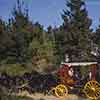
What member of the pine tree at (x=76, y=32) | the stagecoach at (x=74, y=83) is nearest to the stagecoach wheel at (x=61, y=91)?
the stagecoach at (x=74, y=83)

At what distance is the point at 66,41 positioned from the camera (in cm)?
3800

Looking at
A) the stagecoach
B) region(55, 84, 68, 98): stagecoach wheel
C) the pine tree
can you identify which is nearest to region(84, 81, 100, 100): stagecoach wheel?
the stagecoach

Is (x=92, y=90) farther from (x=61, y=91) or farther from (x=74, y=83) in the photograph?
(x=61, y=91)

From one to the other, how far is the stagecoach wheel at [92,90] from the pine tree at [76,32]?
18.7 meters

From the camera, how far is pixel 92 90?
606 inches

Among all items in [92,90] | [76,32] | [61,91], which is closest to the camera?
[92,90]

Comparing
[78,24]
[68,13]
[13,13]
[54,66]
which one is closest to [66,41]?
[78,24]

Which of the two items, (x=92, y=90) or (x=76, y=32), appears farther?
(x=76, y=32)

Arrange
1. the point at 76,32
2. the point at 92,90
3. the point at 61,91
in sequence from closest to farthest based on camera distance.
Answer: the point at 92,90, the point at 61,91, the point at 76,32

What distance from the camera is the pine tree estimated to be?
121 feet

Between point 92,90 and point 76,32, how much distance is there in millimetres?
23156

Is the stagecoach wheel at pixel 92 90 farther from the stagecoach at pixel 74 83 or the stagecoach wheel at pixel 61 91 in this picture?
the stagecoach wheel at pixel 61 91

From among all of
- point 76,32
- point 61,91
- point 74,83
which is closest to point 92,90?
point 74,83

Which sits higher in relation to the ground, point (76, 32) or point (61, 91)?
point (76, 32)
